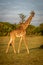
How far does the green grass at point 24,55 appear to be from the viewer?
2039mm

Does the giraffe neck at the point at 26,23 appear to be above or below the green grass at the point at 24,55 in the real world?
above

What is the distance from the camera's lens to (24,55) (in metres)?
2.10

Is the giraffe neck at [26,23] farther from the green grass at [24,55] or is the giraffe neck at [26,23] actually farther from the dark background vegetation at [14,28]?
the green grass at [24,55]

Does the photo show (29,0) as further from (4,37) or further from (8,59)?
(8,59)

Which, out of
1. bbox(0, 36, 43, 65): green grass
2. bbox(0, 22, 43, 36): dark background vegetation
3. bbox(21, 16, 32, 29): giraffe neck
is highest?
bbox(21, 16, 32, 29): giraffe neck

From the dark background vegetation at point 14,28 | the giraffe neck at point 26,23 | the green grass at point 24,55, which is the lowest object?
the green grass at point 24,55

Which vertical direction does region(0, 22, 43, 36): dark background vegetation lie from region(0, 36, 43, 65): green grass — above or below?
above

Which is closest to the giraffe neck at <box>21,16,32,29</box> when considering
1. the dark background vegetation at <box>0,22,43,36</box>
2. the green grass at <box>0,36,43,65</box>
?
the dark background vegetation at <box>0,22,43,36</box>

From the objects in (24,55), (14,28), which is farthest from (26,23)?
(24,55)

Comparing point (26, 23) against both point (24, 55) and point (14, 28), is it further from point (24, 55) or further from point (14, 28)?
point (24, 55)

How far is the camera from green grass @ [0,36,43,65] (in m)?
2.04

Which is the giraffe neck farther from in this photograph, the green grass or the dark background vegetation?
the green grass

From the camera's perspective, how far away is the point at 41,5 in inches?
84.9

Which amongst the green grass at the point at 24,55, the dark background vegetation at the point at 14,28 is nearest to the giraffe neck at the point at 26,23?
the dark background vegetation at the point at 14,28
